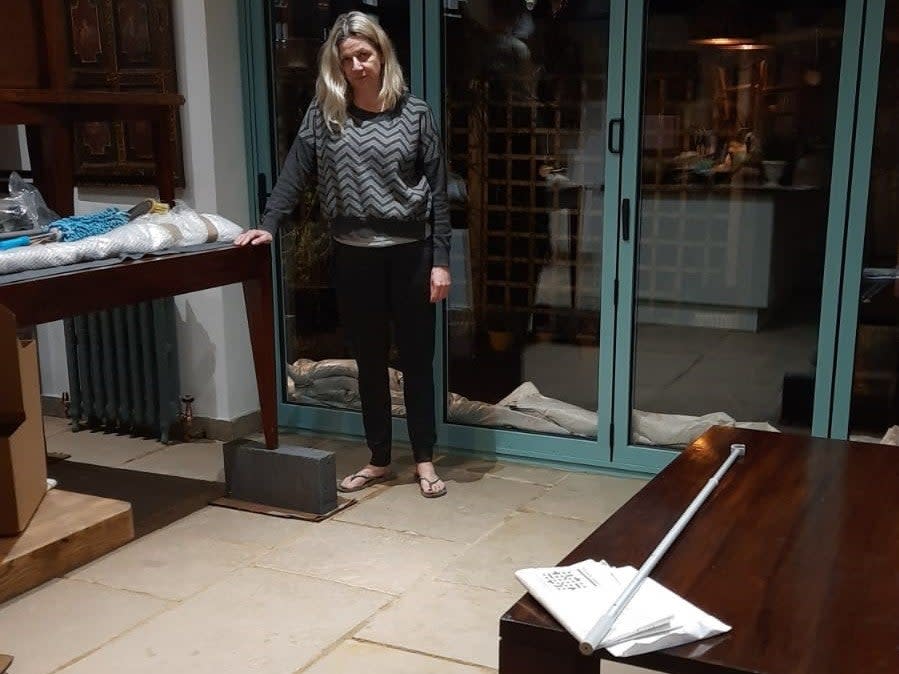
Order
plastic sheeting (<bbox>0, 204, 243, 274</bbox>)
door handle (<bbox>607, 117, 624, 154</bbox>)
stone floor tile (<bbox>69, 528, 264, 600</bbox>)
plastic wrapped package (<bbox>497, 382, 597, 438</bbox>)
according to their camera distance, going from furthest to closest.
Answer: plastic wrapped package (<bbox>497, 382, 597, 438</bbox>) < door handle (<bbox>607, 117, 624, 154</bbox>) < stone floor tile (<bbox>69, 528, 264, 600</bbox>) < plastic sheeting (<bbox>0, 204, 243, 274</bbox>)

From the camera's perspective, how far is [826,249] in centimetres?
298

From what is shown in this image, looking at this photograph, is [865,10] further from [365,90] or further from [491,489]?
[491,489]

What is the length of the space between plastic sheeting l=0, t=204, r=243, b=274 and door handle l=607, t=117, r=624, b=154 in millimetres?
1253

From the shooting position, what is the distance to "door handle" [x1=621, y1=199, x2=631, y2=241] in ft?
10.5

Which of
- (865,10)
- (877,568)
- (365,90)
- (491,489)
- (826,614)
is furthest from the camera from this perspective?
(491,489)

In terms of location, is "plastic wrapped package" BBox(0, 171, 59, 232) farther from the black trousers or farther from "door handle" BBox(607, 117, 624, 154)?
"door handle" BBox(607, 117, 624, 154)

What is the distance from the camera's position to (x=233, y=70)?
144 inches

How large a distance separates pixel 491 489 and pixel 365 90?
1.38 metres

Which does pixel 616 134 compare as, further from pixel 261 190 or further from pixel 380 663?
pixel 380 663

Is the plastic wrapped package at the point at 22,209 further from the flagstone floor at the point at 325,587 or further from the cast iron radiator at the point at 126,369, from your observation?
the cast iron radiator at the point at 126,369

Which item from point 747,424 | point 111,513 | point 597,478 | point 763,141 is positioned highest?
point 763,141

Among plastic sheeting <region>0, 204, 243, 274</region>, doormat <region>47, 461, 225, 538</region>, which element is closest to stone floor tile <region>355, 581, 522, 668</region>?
doormat <region>47, 461, 225, 538</region>

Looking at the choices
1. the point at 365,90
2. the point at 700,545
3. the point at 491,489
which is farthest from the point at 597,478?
the point at 700,545

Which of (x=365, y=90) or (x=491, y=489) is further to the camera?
(x=491, y=489)
